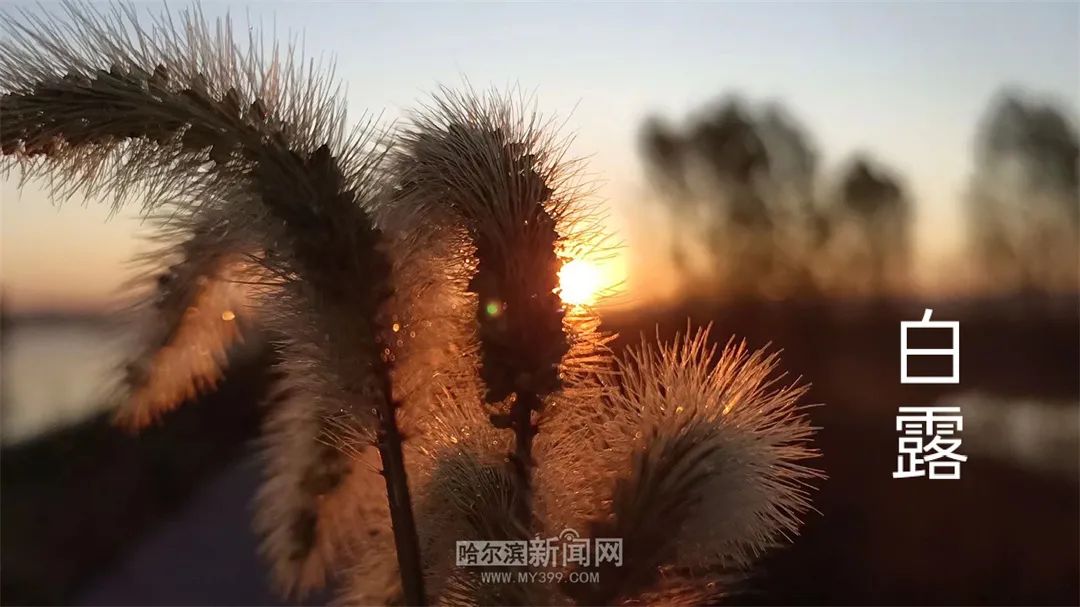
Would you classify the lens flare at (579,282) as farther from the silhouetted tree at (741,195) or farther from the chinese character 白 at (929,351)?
the chinese character 白 at (929,351)

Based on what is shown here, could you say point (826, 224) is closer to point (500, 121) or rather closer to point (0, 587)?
point (500, 121)

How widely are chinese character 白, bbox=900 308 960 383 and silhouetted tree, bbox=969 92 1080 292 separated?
0.30 ft

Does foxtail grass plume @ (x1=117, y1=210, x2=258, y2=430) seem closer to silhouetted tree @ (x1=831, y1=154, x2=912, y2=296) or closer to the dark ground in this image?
the dark ground

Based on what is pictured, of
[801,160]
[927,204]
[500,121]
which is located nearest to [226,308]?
[500,121]

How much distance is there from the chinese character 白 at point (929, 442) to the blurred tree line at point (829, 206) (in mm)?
165

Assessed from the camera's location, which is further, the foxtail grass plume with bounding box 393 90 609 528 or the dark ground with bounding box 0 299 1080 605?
the dark ground with bounding box 0 299 1080 605

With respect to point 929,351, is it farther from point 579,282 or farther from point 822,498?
point 579,282

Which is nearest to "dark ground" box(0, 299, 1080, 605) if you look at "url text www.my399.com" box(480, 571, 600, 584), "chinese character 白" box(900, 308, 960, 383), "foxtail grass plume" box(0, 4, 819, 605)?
"chinese character 白" box(900, 308, 960, 383)

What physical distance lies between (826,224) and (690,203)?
180 millimetres

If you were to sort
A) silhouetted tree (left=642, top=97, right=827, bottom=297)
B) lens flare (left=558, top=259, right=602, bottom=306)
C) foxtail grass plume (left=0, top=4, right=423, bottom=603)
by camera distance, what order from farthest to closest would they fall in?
silhouetted tree (left=642, top=97, right=827, bottom=297) < lens flare (left=558, top=259, right=602, bottom=306) < foxtail grass plume (left=0, top=4, right=423, bottom=603)

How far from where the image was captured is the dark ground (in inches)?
38.0

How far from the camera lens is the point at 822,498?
0.94m

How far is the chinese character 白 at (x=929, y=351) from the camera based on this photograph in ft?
3.17

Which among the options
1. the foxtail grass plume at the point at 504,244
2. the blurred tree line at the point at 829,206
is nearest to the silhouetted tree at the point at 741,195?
the blurred tree line at the point at 829,206
